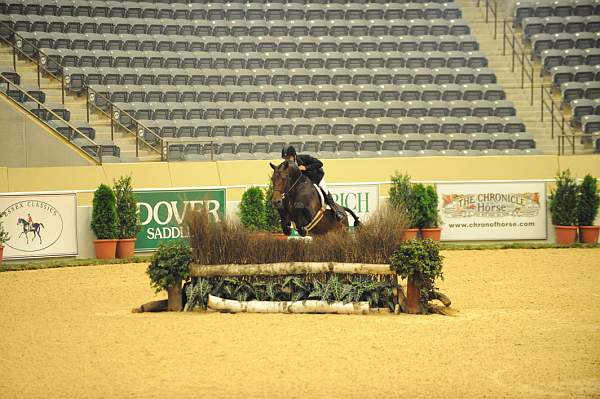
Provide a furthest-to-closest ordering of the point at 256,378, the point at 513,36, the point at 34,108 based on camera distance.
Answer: the point at 513,36 < the point at 34,108 < the point at 256,378

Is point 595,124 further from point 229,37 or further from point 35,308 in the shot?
point 35,308

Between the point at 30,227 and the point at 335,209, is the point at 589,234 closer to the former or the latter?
the point at 335,209

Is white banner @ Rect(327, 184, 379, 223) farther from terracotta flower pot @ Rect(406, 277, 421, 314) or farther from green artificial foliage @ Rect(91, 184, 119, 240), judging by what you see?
A: terracotta flower pot @ Rect(406, 277, 421, 314)

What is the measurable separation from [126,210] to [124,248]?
34.5 inches

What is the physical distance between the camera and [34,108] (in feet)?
80.6

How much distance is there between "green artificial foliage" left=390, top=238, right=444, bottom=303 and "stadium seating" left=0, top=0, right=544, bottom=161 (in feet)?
39.8

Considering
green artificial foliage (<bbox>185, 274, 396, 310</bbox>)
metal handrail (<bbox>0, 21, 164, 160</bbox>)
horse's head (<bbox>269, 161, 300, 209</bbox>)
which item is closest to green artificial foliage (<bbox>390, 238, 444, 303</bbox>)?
green artificial foliage (<bbox>185, 274, 396, 310</bbox>)

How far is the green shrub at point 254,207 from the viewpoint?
2233 centimetres

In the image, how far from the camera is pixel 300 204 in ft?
50.1

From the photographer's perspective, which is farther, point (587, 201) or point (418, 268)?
point (587, 201)

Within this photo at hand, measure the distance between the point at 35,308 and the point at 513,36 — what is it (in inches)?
894

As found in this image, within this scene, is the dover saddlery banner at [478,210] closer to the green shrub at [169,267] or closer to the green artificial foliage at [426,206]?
the green artificial foliage at [426,206]

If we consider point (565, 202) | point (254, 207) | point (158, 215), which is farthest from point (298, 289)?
point (565, 202)

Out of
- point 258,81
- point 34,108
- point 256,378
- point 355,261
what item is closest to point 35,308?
point 355,261
